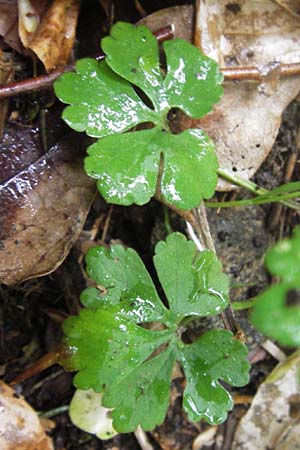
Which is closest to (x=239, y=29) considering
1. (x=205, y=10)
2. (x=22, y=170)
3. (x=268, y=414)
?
(x=205, y=10)

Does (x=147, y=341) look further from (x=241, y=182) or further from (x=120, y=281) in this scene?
(x=241, y=182)

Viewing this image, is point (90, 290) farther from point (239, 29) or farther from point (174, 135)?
point (239, 29)

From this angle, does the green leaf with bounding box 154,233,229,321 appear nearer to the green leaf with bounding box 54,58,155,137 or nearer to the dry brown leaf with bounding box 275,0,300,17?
the green leaf with bounding box 54,58,155,137

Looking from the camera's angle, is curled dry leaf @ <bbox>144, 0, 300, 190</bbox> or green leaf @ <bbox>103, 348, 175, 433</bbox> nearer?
green leaf @ <bbox>103, 348, 175, 433</bbox>

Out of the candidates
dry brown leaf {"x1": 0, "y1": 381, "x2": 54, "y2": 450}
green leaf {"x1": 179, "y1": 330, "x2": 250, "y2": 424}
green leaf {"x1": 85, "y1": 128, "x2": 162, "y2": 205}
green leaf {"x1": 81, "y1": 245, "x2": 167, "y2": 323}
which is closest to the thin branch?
green leaf {"x1": 85, "y1": 128, "x2": 162, "y2": 205}

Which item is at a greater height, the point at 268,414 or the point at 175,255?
the point at 175,255

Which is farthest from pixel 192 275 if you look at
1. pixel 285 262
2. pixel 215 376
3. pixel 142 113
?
pixel 285 262
